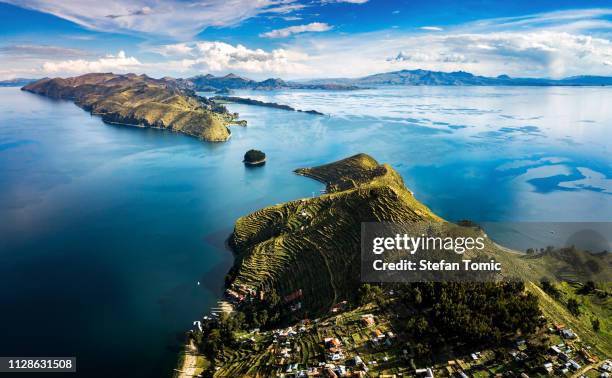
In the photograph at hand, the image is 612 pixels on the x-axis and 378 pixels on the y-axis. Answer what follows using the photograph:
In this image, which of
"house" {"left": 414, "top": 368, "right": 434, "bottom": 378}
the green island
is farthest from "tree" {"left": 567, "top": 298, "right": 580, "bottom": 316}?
"house" {"left": 414, "top": 368, "right": 434, "bottom": 378}

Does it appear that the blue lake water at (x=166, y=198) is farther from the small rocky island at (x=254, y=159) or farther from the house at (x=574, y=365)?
the house at (x=574, y=365)

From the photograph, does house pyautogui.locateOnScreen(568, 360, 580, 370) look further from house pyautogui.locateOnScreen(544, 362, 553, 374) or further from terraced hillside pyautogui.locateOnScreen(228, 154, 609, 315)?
terraced hillside pyautogui.locateOnScreen(228, 154, 609, 315)

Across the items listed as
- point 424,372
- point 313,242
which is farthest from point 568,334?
point 313,242

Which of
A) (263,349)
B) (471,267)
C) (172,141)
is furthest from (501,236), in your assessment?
(172,141)

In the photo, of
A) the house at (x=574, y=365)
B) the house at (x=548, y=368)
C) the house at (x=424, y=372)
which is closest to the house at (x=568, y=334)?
the house at (x=574, y=365)

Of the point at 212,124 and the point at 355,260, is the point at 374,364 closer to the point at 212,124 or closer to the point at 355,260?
the point at 355,260

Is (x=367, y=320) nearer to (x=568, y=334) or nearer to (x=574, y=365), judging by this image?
(x=574, y=365)
